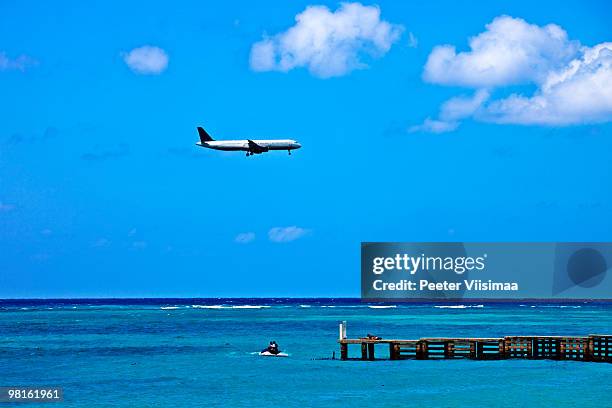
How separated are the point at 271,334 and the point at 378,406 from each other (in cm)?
5620

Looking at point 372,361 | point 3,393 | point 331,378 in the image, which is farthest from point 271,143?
point 3,393

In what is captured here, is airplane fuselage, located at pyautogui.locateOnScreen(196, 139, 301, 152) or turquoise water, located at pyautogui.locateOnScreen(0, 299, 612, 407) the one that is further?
airplane fuselage, located at pyautogui.locateOnScreen(196, 139, 301, 152)

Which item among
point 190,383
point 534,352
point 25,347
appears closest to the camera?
point 190,383

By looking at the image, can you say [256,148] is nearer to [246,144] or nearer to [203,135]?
[246,144]

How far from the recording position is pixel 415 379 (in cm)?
5594

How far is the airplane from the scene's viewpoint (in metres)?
105

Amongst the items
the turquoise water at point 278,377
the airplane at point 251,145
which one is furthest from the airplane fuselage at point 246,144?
the turquoise water at point 278,377

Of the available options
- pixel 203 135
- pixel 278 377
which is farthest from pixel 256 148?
pixel 278 377

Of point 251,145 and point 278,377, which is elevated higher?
point 251,145

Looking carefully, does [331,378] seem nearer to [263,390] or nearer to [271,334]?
[263,390]

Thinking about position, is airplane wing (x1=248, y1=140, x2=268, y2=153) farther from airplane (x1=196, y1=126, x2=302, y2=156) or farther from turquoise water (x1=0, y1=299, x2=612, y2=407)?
turquoise water (x1=0, y1=299, x2=612, y2=407)

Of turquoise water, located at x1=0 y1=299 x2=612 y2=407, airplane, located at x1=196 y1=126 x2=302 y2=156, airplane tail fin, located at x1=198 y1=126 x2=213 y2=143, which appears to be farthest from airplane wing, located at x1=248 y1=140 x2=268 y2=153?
turquoise water, located at x1=0 y1=299 x2=612 y2=407

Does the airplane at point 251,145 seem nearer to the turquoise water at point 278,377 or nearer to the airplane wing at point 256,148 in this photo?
the airplane wing at point 256,148

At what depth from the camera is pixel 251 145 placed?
105062mm
